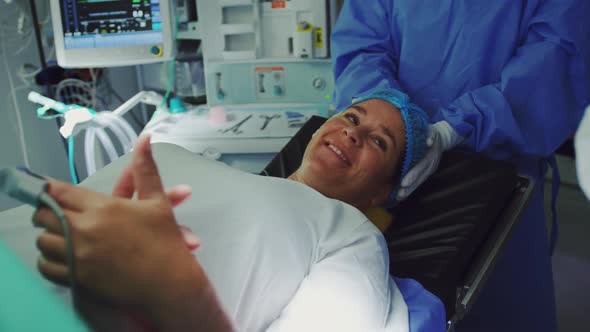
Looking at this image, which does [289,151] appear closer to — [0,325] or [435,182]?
[435,182]

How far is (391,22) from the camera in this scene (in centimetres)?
173

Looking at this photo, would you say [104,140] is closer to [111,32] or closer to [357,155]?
[111,32]

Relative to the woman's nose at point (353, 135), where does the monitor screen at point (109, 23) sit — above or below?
above

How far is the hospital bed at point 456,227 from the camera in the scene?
1171 mm

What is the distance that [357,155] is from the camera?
4.33ft

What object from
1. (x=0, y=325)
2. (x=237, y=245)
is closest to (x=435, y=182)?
(x=237, y=245)

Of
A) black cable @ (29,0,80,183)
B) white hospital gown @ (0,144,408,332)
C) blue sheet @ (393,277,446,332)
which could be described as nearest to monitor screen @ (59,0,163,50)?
black cable @ (29,0,80,183)

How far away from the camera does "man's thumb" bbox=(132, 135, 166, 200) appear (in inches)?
20.1

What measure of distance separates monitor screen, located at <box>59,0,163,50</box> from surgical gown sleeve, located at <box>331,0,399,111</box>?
809 millimetres

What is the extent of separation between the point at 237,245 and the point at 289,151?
36.2 inches

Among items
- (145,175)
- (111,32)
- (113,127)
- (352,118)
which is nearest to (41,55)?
(111,32)

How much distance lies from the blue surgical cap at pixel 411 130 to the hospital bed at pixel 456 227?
125 mm

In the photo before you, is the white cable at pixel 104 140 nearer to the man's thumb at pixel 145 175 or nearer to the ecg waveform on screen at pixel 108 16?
the ecg waveform on screen at pixel 108 16

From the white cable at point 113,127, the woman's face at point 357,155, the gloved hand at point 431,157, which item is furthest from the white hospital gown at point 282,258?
the white cable at point 113,127
